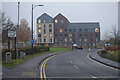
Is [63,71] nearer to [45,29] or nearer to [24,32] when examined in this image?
[24,32]

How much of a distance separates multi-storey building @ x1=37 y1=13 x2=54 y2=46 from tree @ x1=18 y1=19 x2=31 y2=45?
22.4 m

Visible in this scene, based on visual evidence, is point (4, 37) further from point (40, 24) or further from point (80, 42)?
point (80, 42)

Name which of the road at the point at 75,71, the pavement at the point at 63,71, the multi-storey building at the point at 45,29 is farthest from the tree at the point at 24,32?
the pavement at the point at 63,71

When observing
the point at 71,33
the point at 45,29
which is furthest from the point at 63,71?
the point at 71,33

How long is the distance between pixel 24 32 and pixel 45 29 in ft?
88.2

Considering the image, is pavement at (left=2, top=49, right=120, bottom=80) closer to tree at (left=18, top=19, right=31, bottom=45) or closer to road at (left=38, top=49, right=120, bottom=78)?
road at (left=38, top=49, right=120, bottom=78)

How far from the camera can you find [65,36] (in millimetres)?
87312

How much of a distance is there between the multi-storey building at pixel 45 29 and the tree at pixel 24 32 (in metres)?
22.4

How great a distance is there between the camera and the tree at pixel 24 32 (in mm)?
58500

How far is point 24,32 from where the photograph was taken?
59.0 meters

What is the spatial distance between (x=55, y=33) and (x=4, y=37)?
175 ft

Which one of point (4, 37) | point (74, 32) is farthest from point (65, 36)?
point (4, 37)

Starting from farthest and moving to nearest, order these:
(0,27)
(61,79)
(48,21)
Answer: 1. (48,21)
2. (0,27)
3. (61,79)

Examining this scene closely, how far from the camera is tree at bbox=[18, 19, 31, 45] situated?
5850 cm
